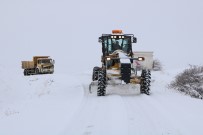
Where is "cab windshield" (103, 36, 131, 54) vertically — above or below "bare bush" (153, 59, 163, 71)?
above

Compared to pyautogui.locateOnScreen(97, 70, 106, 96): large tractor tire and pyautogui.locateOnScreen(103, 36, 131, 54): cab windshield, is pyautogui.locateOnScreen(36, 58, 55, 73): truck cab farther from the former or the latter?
pyautogui.locateOnScreen(97, 70, 106, 96): large tractor tire

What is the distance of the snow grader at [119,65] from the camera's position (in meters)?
15.6

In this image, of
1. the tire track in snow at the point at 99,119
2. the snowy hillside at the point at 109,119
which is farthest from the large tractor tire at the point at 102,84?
the tire track in snow at the point at 99,119

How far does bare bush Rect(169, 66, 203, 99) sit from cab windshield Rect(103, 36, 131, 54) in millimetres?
4502

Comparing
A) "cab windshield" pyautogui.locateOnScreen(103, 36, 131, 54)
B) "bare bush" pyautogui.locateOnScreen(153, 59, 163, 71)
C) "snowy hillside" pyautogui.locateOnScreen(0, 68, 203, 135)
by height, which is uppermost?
"cab windshield" pyautogui.locateOnScreen(103, 36, 131, 54)

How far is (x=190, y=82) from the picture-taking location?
20.3m

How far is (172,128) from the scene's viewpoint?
812 cm

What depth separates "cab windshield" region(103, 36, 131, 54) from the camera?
57.2ft

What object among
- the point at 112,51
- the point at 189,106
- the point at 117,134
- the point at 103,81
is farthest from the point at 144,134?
the point at 112,51

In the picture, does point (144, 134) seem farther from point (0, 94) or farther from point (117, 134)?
point (0, 94)

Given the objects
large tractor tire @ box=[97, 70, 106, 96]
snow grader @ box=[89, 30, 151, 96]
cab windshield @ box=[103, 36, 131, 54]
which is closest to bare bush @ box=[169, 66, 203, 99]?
snow grader @ box=[89, 30, 151, 96]

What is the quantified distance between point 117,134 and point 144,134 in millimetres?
571

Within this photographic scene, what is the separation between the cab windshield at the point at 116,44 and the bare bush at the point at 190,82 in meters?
4.50

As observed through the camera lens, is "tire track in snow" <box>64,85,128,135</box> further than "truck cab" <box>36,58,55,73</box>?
No
